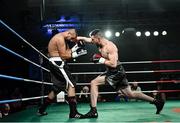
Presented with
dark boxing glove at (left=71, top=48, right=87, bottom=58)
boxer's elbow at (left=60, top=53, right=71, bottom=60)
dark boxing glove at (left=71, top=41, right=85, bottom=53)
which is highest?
dark boxing glove at (left=71, top=41, right=85, bottom=53)

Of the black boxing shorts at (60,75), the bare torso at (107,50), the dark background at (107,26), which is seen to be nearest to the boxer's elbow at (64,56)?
the black boxing shorts at (60,75)

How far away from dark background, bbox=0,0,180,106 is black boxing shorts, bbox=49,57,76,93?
4.81 meters

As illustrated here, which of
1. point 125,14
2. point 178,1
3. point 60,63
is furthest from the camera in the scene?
point 178,1

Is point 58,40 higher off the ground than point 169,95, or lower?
higher

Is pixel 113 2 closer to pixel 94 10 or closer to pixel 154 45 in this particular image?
pixel 94 10

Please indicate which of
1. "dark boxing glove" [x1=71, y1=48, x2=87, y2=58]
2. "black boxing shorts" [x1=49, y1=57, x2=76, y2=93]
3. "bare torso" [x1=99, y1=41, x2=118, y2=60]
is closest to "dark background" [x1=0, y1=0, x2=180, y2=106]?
"black boxing shorts" [x1=49, y1=57, x2=76, y2=93]

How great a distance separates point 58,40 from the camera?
3768 mm

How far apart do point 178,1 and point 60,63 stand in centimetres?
847

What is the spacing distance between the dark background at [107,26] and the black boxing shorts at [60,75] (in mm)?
4810

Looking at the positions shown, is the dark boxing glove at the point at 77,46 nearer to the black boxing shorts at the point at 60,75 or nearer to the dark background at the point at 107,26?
the black boxing shorts at the point at 60,75

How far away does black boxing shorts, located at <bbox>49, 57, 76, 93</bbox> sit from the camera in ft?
12.4

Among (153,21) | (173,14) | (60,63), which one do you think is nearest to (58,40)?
(60,63)

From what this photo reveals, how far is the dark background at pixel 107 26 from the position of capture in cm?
916

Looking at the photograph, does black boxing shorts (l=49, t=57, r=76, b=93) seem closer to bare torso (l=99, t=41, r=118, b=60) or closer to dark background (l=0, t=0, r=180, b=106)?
bare torso (l=99, t=41, r=118, b=60)
